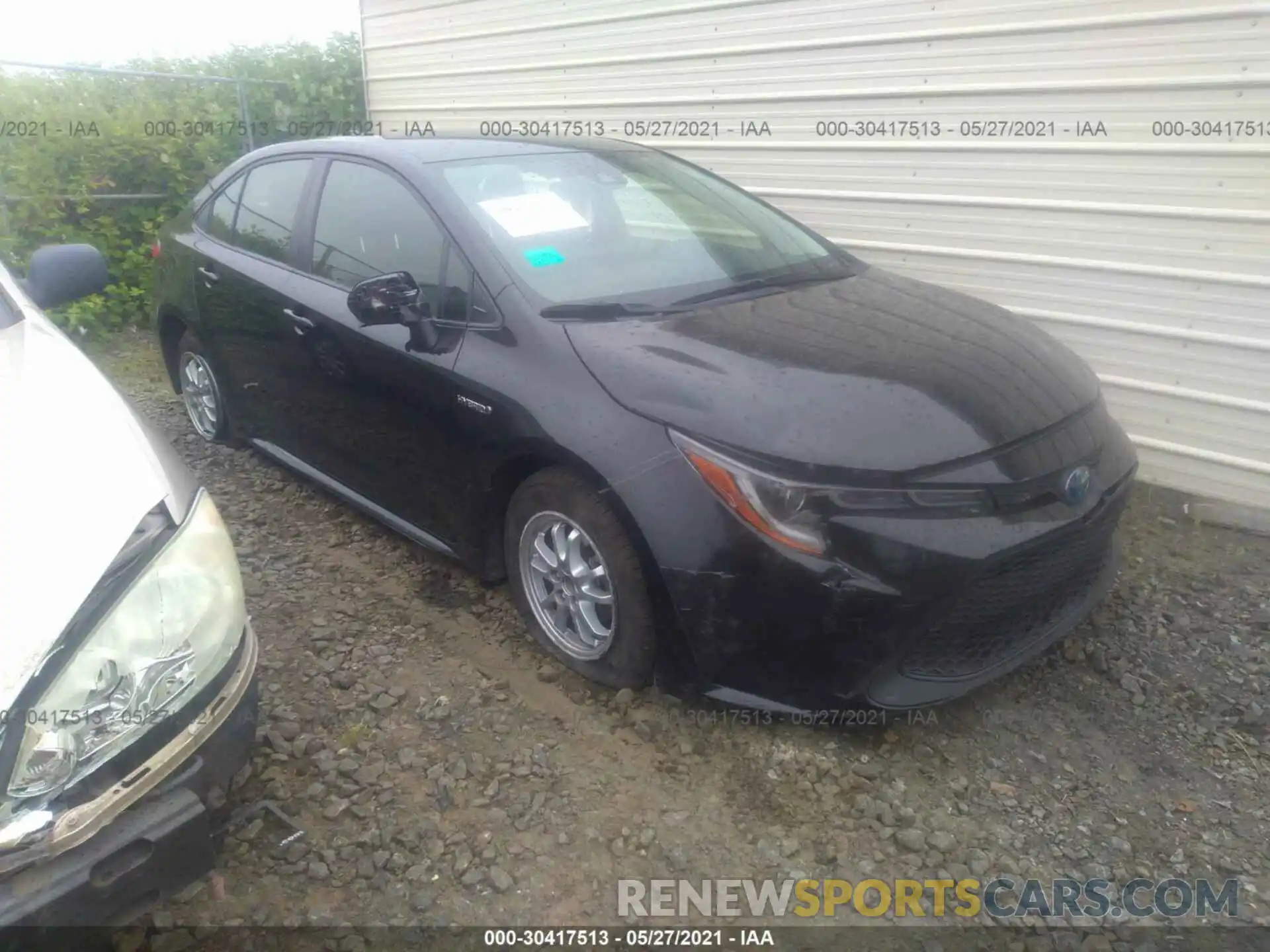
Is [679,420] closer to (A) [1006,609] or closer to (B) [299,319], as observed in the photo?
(A) [1006,609]

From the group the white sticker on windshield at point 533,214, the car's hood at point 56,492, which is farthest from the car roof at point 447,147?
the car's hood at point 56,492

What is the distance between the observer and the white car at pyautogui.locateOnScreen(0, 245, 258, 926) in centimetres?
156

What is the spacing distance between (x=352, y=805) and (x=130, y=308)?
6400 mm

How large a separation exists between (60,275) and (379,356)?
3.36 ft

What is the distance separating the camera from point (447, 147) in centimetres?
355

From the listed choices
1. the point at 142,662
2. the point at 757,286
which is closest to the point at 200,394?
the point at 757,286

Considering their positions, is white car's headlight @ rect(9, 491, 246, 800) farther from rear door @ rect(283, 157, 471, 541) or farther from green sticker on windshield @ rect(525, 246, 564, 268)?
green sticker on windshield @ rect(525, 246, 564, 268)

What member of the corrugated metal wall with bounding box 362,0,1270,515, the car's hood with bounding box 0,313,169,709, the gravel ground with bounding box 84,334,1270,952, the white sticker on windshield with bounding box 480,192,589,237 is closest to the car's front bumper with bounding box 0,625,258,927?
the car's hood with bounding box 0,313,169,709

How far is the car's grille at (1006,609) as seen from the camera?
2.42m

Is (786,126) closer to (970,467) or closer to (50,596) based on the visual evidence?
(970,467)

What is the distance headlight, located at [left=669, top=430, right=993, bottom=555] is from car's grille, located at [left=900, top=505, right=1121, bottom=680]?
233 millimetres

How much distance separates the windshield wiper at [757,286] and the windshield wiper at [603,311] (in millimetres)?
92

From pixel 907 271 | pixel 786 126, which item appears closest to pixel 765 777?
pixel 907 271

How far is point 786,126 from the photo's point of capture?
541 cm
